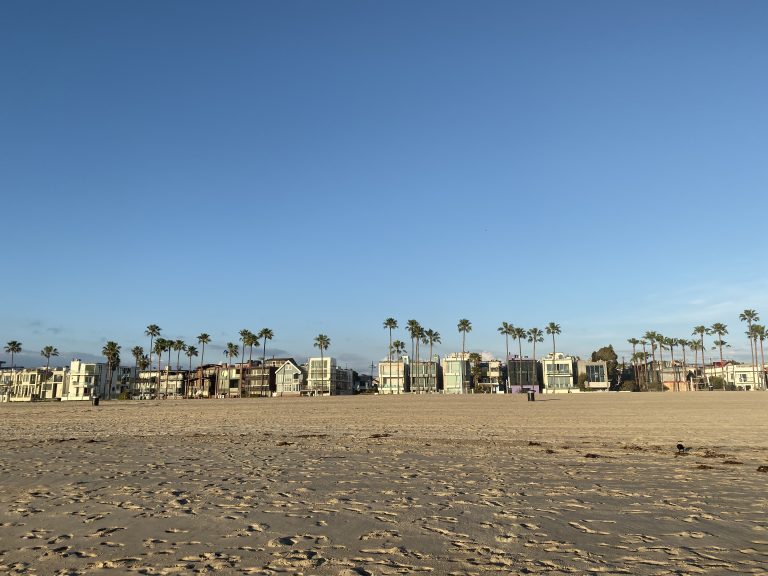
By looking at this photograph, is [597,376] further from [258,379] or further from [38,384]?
[38,384]

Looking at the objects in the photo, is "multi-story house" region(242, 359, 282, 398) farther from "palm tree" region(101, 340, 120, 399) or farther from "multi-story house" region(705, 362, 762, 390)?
"multi-story house" region(705, 362, 762, 390)

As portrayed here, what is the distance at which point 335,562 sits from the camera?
6164 millimetres

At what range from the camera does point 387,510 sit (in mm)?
8789

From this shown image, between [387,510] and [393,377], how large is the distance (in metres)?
150

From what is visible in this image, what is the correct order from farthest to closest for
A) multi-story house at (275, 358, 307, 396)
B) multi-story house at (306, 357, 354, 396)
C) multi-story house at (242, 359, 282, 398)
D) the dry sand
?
multi-story house at (242, 359, 282, 398) < multi-story house at (275, 358, 307, 396) < multi-story house at (306, 357, 354, 396) < the dry sand

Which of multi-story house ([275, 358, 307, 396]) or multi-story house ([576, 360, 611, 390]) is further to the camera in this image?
multi-story house ([576, 360, 611, 390])

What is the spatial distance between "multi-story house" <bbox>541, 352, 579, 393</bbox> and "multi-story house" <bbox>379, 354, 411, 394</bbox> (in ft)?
130

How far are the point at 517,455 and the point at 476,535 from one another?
9326mm

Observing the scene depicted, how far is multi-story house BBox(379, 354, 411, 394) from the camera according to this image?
155m

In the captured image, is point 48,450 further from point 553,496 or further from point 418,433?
point 553,496

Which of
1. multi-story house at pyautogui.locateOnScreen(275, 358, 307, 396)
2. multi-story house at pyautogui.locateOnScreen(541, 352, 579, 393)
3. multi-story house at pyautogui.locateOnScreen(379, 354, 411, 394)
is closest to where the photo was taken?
multi-story house at pyautogui.locateOnScreen(275, 358, 307, 396)

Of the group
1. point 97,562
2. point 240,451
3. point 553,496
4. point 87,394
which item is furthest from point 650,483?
point 87,394

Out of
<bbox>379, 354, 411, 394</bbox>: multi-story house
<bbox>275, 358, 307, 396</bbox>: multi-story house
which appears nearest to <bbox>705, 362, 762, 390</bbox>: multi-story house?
<bbox>379, 354, 411, 394</bbox>: multi-story house

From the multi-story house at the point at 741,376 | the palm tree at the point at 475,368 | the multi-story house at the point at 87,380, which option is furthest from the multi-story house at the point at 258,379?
the multi-story house at the point at 741,376
